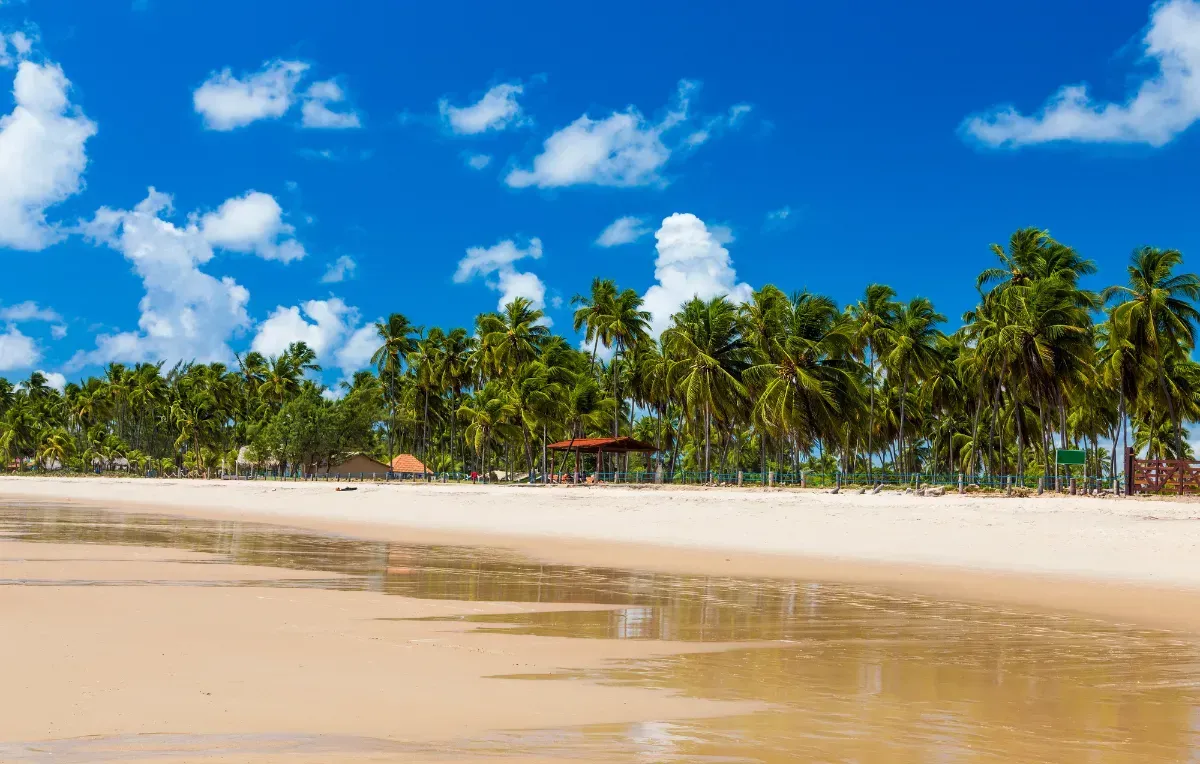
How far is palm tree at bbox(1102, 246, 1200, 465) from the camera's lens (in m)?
44.4

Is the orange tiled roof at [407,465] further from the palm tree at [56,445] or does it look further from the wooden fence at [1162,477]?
the wooden fence at [1162,477]

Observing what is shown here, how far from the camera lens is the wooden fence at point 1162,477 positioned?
3127 cm

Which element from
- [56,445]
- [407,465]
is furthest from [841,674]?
[56,445]

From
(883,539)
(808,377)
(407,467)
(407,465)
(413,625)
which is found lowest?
(413,625)

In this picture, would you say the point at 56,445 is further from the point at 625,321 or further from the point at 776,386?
the point at 776,386

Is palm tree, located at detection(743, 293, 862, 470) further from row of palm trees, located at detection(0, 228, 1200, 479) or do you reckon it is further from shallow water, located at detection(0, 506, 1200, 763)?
shallow water, located at detection(0, 506, 1200, 763)

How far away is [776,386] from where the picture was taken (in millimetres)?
51531

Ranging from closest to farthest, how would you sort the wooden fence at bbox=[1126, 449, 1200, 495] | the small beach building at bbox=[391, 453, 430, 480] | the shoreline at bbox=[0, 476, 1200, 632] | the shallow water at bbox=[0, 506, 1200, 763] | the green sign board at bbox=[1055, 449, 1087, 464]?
the shallow water at bbox=[0, 506, 1200, 763], the shoreline at bbox=[0, 476, 1200, 632], the wooden fence at bbox=[1126, 449, 1200, 495], the green sign board at bbox=[1055, 449, 1087, 464], the small beach building at bbox=[391, 453, 430, 480]

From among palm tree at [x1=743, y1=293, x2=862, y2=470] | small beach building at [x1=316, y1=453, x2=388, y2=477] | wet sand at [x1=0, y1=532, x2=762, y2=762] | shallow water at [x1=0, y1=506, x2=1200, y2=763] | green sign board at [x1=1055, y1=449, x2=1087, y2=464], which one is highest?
palm tree at [x1=743, y1=293, x2=862, y2=470]

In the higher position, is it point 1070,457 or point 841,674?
point 1070,457

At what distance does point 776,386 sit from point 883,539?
2899cm

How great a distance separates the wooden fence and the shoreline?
19.1ft

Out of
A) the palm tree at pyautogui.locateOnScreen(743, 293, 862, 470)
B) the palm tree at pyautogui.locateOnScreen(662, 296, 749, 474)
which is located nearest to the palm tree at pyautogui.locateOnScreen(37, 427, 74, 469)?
the palm tree at pyautogui.locateOnScreen(662, 296, 749, 474)

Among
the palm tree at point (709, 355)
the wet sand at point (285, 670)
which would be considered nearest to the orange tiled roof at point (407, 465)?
the palm tree at point (709, 355)
